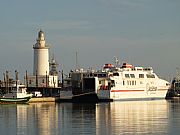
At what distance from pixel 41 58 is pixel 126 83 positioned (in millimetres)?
17009

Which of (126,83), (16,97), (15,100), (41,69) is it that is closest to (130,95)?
(126,83)

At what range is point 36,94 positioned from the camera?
86625mm

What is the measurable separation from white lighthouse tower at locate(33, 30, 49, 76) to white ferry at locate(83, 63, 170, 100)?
9493 millimetres

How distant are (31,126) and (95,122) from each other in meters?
5.70

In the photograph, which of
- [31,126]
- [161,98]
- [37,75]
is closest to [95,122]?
[31,126]

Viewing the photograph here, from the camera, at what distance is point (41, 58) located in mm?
97125

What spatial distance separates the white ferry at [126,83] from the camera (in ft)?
290

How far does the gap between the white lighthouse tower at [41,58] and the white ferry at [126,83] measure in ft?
31.1

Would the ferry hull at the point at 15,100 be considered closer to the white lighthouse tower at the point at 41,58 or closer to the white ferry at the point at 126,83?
the white ferry at the point at 126,83

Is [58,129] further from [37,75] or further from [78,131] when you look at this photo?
[37,75]

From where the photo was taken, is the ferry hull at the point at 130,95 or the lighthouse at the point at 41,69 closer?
the ferry hull at the point at 130,95

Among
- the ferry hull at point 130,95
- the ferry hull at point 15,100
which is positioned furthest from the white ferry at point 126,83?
the ferry hull at point 15,100

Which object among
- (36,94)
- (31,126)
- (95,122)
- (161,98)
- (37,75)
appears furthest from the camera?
(161,98)

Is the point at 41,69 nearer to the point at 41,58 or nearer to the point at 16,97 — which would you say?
the point at 41,58
